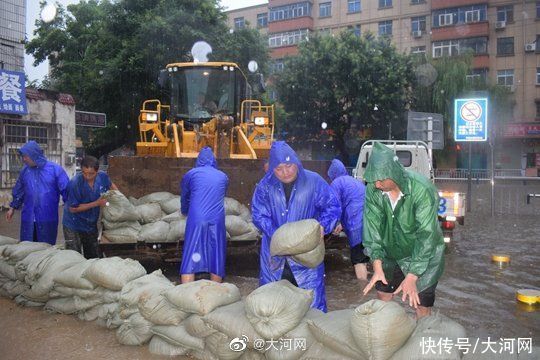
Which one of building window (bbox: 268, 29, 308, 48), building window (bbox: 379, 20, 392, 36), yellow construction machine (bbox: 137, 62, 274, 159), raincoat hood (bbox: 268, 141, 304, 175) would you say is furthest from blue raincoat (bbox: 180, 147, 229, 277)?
building window (bbox: 268, 29, 308, 48)

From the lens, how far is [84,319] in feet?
13.2

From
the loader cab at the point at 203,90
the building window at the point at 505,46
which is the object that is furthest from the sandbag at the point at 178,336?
the building window at the point at 505,46

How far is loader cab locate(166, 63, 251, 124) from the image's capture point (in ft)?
26.9

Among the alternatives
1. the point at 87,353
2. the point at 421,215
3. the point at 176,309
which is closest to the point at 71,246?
the point at 87,353

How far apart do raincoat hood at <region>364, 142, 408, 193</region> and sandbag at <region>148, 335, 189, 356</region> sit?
1.74 metres

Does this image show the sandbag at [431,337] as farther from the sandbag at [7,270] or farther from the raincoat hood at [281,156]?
the sandbag at [7,270]

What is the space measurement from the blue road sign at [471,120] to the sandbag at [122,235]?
9626 millimetres

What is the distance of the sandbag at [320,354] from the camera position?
2.68 m

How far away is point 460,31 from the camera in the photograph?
29703 millimetres

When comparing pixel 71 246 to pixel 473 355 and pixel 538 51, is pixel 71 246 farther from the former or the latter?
pixel 538 51

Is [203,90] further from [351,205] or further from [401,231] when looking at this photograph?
[401,231]

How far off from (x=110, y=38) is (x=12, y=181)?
8.29 metres

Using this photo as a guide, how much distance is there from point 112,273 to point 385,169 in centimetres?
234

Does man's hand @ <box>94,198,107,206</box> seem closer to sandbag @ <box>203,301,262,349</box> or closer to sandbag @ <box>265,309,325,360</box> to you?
sandbag @ <box>203,301,262,349</box>
